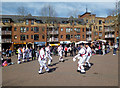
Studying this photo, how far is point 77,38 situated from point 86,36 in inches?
192

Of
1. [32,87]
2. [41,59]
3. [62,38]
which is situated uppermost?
[62,38]

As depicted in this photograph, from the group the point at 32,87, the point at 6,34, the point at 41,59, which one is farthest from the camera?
the point at 6,34

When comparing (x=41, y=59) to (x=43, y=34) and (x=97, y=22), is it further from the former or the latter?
(x=97, y=22)

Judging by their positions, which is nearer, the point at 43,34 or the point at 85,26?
the point at 43,34

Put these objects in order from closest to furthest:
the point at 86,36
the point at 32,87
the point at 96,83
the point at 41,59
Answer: the point at 32,87, the point at 96,83, the point at 41,59, the point at 86,36

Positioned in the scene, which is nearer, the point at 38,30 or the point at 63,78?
the point at 63,78

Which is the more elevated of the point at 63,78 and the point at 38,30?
the point at 38,30

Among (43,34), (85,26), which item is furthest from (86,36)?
(43,34)

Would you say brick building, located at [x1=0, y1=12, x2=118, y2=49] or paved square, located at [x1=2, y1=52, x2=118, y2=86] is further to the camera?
brick building, located at [x1=0, y1=12, x2=118, y2=49]

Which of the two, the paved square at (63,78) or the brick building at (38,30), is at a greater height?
the brick building at (38,30)

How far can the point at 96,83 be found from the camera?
18.4 ft

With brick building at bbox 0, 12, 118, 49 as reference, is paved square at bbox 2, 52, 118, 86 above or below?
below

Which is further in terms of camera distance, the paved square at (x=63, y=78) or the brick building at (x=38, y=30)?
the brick building at (x=38, y=30)

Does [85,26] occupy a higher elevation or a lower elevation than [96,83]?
higher
